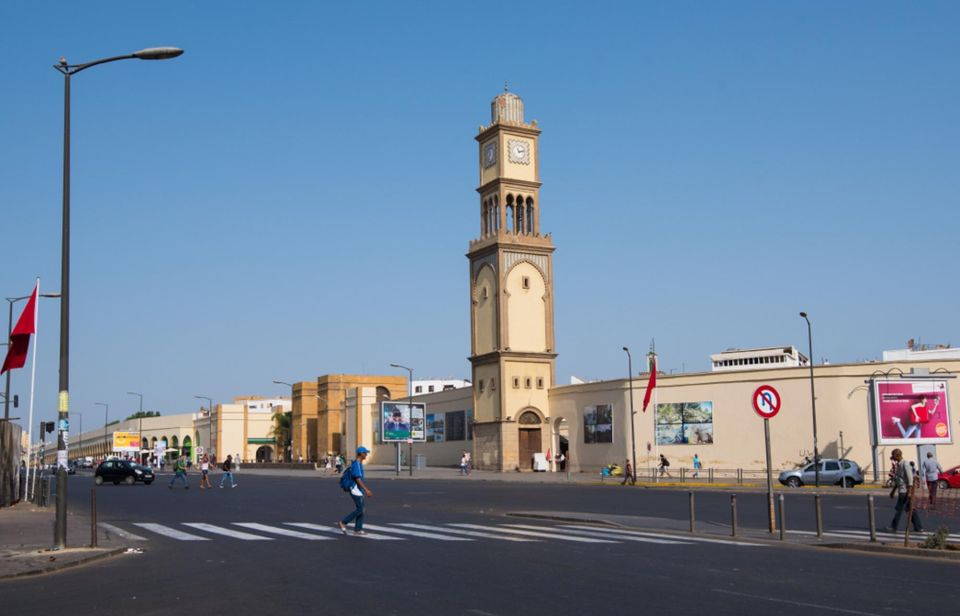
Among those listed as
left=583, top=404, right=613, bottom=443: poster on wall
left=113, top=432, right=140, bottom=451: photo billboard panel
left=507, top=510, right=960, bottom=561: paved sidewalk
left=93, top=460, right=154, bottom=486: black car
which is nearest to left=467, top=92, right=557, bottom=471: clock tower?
left=583, top=404, right=613, bottom=443: poster on wall

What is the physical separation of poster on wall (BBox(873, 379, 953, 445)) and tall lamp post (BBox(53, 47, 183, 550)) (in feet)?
120

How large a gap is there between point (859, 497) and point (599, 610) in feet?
101

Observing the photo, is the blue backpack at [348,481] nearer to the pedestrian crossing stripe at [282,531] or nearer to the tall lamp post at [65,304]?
the pedestrian crossing stripe at [282,531]

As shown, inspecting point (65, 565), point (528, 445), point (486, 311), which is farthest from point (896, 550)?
point (486, 311)

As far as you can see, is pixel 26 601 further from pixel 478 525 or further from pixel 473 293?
pixel 473 293

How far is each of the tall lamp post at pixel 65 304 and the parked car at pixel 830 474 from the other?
129 feet

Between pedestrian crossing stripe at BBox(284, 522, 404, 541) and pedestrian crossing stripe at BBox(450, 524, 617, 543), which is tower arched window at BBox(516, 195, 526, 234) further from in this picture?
pedestrian crossing stripe at BBox(450, 524, 617, 543)

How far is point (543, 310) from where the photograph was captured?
73250mm

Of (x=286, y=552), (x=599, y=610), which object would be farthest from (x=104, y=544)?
(x=599, y=610)

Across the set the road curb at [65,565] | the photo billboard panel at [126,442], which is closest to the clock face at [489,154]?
the road curb at [65,565]

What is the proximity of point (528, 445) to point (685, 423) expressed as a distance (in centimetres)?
1438

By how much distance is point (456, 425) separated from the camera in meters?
81.2

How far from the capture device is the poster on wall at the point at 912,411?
45031 millimetres

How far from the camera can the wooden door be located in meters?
71.8
